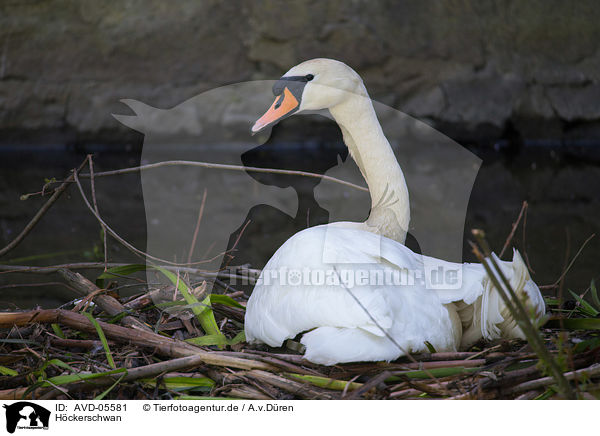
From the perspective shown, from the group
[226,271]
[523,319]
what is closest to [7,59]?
[226,271]

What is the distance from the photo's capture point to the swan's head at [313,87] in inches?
62.4

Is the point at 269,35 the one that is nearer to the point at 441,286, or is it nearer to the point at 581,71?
the point at 581,71

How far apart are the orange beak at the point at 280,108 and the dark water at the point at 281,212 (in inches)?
14.5

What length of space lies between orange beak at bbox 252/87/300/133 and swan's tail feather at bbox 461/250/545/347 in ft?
2.14

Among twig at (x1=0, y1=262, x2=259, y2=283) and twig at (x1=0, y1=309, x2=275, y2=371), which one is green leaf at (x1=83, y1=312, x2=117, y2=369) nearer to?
twig at (x1=0, y1=309, x2=275, y2=371)

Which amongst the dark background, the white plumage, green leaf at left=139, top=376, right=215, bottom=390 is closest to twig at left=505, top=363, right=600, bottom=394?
the white plumage

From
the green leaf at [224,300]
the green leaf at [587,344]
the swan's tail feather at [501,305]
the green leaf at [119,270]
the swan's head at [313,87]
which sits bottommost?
the green leaf at [224,300]

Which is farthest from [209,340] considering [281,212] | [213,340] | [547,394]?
[281,212]

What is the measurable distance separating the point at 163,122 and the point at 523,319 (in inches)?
239

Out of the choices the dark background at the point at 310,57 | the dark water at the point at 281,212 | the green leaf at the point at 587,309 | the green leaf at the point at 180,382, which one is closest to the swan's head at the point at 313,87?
the dark water at the point at 281,212

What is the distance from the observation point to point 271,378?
3.92 feet

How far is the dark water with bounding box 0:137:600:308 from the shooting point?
2.63 metres
